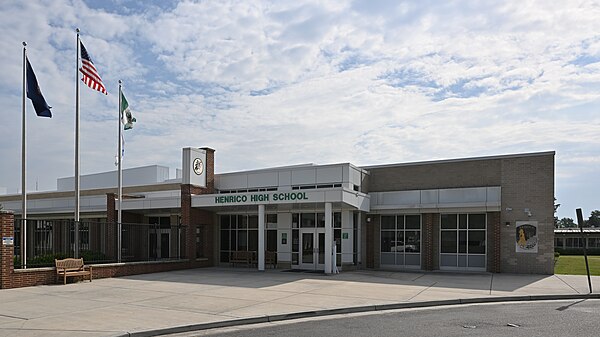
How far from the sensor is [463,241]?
26.8 meters

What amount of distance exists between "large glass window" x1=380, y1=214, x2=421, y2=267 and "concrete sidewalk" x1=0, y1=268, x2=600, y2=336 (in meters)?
2.58

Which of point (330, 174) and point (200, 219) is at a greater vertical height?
point (330, 174)

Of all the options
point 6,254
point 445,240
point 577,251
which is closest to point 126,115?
point 6,254

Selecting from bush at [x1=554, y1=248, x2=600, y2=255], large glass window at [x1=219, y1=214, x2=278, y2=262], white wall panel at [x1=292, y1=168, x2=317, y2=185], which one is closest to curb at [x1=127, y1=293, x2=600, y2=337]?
white wall panel at [x1=292, y1=168, x2=317, y2=185]

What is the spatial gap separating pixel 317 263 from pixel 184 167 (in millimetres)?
8276

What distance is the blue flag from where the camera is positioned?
2178cm

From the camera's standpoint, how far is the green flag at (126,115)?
26.6m

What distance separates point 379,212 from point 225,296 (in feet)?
43.5

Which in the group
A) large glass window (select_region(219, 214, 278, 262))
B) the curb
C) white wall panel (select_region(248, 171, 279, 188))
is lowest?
the curb

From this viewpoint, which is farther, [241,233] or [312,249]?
[241,233]

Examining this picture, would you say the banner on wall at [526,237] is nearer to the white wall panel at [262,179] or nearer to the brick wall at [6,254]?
the white wall panel at [262,179]

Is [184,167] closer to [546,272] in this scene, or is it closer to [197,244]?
[197,244]

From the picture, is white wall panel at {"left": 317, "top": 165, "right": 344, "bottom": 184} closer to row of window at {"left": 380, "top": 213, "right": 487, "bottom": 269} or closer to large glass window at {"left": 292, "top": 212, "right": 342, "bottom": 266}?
large glass window at {"left": 292, "top": 212, "right": 342, "bottom": 266}

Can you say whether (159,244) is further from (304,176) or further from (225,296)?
(225,296)
